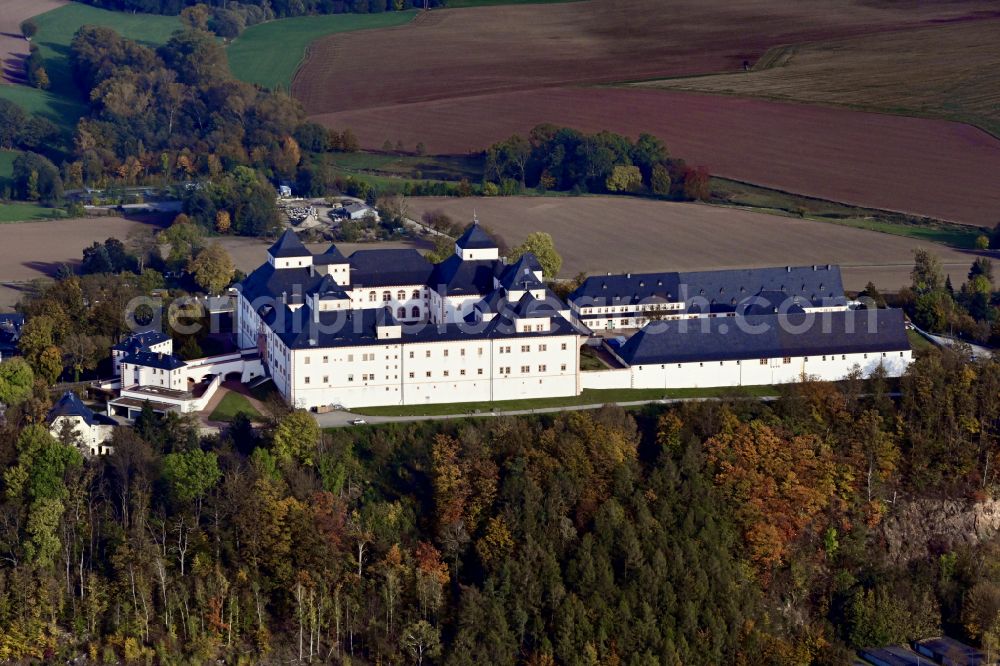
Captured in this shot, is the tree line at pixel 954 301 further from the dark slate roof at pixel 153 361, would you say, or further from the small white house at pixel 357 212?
the dark slate roof at pixel 153 361

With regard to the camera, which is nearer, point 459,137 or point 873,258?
point 873,258

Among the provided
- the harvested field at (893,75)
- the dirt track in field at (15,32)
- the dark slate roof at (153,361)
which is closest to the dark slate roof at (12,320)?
the dark slate roof at (153,361)

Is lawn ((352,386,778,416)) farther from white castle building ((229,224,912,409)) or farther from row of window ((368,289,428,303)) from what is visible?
row of window ((368,289,428,303))

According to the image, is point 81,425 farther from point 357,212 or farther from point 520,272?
point 357,212

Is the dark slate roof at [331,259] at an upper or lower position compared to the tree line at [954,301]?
upper

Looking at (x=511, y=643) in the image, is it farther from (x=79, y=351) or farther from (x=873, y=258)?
(x=873, y=258)

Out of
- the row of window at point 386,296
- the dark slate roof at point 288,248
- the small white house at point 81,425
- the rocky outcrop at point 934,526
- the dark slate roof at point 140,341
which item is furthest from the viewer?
the row of window at point 386,296

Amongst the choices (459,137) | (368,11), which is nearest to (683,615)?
(459,137)
